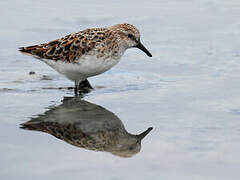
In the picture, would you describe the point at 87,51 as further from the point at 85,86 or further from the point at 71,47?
the point at 85,86

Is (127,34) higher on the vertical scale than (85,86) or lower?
higher

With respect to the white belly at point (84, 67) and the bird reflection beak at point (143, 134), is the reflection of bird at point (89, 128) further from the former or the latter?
the white belly at point (84, 67)

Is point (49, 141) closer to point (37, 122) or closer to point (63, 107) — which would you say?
point (37, 122)

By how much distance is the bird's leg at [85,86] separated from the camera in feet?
31.5

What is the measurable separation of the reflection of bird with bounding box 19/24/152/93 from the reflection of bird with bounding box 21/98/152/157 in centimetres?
108

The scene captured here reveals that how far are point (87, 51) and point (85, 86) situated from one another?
2.13 feet

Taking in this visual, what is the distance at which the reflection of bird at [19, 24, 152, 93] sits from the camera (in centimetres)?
942

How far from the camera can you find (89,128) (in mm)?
7457

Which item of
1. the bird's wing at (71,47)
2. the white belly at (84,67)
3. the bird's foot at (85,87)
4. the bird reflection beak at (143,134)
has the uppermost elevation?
the bird's wing at (71,47)

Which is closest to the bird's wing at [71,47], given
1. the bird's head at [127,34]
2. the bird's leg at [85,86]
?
the bird's head at [127,34]

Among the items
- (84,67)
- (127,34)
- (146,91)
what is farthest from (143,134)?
(127,34)

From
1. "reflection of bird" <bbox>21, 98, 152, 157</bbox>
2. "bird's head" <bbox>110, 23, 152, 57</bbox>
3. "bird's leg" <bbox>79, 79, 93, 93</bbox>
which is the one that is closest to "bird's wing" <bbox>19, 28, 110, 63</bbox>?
"bird's head" <bbox>110, 23, 152, 57</bbox>

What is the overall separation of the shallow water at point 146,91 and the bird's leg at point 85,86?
154 millimetres

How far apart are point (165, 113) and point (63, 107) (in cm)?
149
